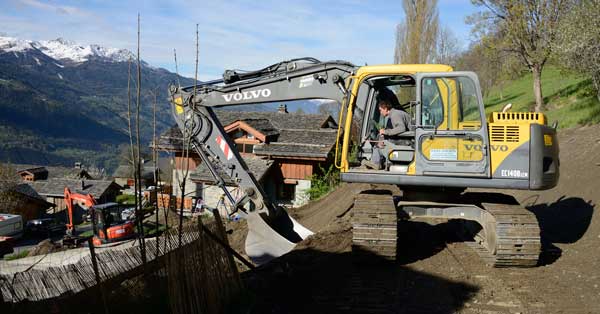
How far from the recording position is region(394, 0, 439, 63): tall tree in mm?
36094

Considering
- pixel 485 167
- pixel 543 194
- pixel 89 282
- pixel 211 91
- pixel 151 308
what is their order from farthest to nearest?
pixel 543 194
pixel 211 91
pixel 485 167
pixel 151 308
pixel 89 282

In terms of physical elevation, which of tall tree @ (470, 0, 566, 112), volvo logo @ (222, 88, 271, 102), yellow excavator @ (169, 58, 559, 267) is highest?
tall tree @ (470, 0, 566, 112)

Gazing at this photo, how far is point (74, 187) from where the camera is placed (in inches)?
1863

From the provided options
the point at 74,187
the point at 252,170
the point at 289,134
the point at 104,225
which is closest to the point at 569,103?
the point at 289,134

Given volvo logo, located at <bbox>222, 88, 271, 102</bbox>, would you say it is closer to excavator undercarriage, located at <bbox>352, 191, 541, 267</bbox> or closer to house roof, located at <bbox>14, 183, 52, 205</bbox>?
excavator undercarriage, located at <bbox>352, 191, 541, 267</bbox>

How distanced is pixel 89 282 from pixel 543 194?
12.2m

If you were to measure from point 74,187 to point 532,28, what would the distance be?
40.9 m

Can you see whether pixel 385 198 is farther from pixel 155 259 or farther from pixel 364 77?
pixel 155 259

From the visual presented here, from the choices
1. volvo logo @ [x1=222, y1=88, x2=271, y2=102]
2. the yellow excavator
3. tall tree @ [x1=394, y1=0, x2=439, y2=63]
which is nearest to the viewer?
the yellow excavator

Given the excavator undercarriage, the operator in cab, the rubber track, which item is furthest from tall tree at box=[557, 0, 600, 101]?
the operator in cab

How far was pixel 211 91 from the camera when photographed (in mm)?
10281

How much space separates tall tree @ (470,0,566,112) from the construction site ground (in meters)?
Answer: 12.3

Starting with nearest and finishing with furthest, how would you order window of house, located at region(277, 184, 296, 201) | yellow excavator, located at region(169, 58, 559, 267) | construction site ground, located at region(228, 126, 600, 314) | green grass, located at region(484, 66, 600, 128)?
construction site ground, located at region(228, 126, 600, 314)
yellow excavator, located at region(169, 58, 559, 267)
green grass, located at region(484, 66, 600, 128)
window of house, located at region(277, 184, 296, 201)

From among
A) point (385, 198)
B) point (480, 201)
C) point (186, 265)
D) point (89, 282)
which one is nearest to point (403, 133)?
point (385, 198)
